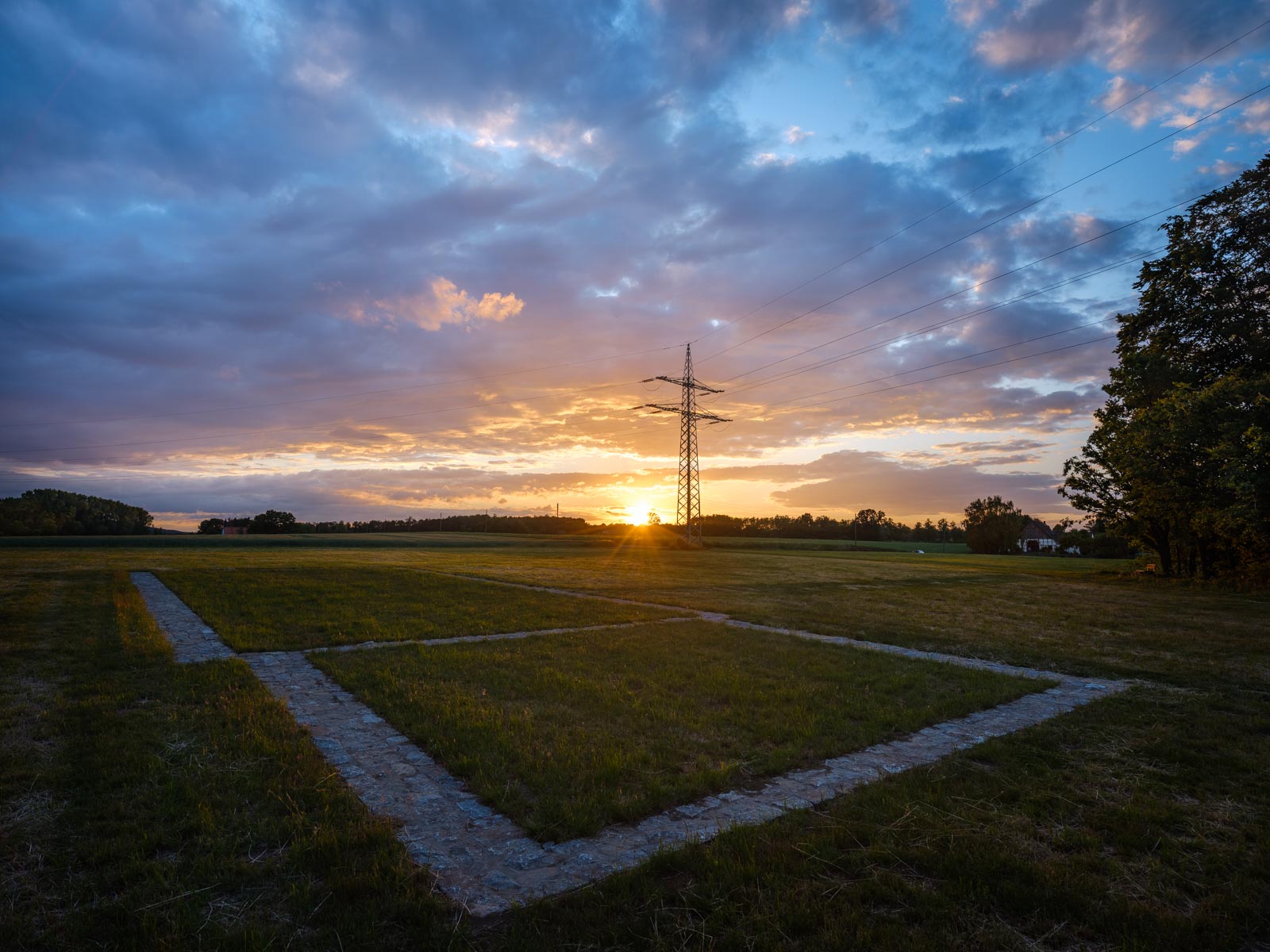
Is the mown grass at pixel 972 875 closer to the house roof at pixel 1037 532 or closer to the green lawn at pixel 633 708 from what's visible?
the green lawn at pixel 633 708

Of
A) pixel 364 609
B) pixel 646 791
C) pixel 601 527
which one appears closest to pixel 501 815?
pixel 646 791

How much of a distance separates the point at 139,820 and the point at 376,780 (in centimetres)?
171

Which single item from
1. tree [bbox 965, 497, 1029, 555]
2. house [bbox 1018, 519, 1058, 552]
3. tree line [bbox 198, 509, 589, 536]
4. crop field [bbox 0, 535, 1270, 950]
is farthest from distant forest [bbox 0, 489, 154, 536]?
house [bbox 1018, 519, 1058, 552]

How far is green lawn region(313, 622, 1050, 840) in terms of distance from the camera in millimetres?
5328

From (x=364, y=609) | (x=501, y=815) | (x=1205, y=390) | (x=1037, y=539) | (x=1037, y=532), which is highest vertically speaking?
(x=1205, y=390)

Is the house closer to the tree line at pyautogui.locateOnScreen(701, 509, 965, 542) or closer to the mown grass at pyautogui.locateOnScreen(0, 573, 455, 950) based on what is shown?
the tree line at pyautogui.locateOnScreen(701, 509, 965, 542)

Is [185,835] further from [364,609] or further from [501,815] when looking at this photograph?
[364,609]

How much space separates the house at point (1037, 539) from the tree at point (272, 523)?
125250mm

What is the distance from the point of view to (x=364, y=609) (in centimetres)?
1599

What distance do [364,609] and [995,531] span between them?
311ft

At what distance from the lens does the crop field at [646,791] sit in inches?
137

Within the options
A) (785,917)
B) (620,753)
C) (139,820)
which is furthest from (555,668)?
(785,917)

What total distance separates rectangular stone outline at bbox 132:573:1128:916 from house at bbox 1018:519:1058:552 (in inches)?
4733

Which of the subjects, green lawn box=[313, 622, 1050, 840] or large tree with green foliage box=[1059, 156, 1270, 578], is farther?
large tree with green foliage box=[1059, 156, 1270, 578]
